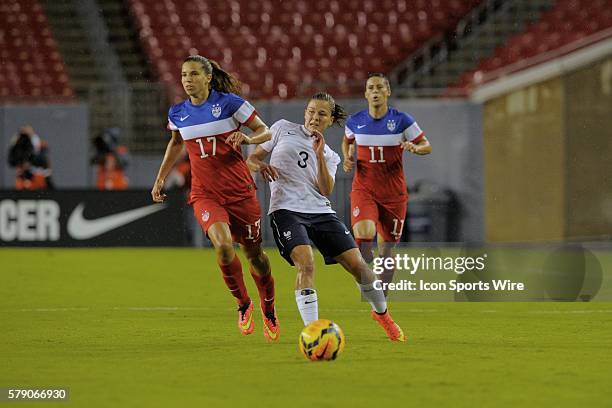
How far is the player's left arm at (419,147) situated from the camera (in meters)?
9.40

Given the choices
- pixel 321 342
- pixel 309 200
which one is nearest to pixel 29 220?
pixel 309 200

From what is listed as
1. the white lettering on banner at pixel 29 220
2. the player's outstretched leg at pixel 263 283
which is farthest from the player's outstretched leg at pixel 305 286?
the white lettering on banner at pixel 29 220

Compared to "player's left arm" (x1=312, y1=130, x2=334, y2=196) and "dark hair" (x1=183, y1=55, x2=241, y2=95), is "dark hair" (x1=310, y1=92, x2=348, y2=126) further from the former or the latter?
"dark hair" (x1=183, y1=55, x2=241, y2=95)

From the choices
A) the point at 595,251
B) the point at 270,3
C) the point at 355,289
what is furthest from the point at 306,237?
the point at 270,3

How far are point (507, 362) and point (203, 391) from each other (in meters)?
2.17

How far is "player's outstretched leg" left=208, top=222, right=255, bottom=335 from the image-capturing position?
8.46 metres

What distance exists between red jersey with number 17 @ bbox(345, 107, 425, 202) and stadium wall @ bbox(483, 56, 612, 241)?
8845mm

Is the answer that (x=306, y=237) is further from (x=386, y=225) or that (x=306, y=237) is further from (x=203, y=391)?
(x=386, y=225)

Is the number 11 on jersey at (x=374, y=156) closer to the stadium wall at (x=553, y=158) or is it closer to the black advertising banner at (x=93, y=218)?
the stadium wall at (x=553, y=158)

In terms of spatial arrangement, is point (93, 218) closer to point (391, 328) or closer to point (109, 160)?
point (109, 160)

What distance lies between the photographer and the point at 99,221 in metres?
21.1

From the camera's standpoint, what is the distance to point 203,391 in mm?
6023

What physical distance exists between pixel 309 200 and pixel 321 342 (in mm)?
1368

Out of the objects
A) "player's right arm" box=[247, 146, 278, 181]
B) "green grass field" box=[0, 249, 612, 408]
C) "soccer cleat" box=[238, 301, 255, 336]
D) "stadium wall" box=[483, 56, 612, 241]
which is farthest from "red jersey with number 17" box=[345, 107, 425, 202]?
"stadium wall" box=[483, 56, 612, 241]
